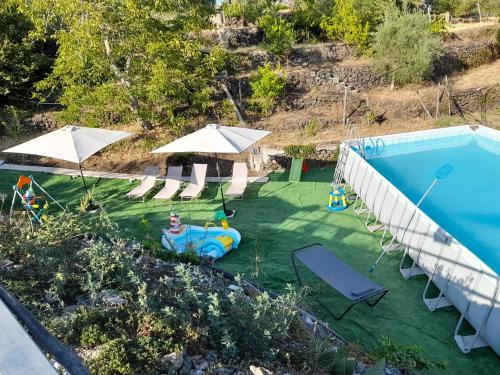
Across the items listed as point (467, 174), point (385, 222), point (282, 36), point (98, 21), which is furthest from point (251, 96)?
point (385, 222)

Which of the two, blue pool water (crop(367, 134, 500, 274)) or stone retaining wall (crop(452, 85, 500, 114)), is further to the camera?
stone retaining wall (crop(452, 85, 500, 114))

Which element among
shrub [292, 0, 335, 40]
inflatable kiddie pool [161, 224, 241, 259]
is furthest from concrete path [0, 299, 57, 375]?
shrub [292, 0, 335, 40]

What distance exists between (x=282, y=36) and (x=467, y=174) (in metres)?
10.1

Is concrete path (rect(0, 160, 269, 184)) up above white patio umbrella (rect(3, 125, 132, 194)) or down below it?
below

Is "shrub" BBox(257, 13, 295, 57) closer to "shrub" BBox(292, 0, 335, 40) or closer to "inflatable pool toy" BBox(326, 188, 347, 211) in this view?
"shrub" BBox(292, 0, 335, 40)

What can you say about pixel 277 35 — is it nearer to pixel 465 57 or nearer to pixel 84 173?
pixel 465 57

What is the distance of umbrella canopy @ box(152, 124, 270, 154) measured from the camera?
9352 mm

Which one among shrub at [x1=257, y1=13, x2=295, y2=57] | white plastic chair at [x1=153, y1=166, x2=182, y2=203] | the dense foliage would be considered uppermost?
shrub at [x1=257, y1=13, x2=295, y2=57]

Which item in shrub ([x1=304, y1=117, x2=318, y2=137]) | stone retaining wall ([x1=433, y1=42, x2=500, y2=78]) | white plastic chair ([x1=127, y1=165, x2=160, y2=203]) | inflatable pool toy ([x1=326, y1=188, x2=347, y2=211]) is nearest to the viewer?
inflatable pool toy ([x1=326, y1=188, x2=347, y2=211])

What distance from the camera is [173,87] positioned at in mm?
13570

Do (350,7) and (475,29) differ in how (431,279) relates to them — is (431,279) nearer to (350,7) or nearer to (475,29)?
(350,7)

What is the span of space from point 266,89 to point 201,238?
893 cm

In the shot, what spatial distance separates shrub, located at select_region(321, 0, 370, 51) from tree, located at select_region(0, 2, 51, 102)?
13189 mm

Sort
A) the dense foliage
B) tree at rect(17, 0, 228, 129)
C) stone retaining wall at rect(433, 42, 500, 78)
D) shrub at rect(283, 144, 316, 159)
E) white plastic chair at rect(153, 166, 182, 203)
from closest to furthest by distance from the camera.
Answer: the dense foliage → white plastic chair at rect(153, 166, 182, 203) → tree at rect(17, 0, 228, 129) → shrub at rect(283, 144, 316, 159) → stone retaining wall at rect(433, 42, 500, 78)
